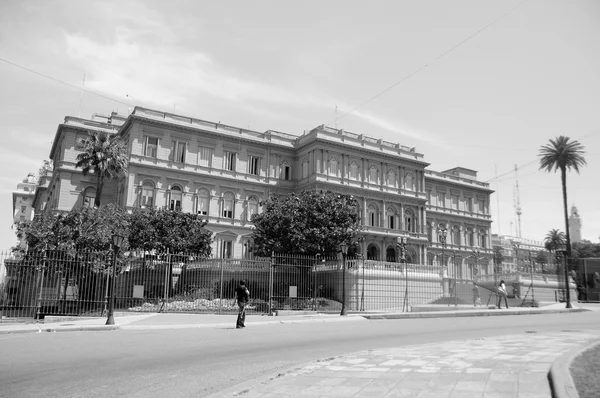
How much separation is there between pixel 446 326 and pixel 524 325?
285 centimetres

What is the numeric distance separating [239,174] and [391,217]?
18.7 metres

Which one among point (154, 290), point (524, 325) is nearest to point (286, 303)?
point (154, 290)

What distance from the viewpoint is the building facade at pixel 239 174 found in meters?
47.9

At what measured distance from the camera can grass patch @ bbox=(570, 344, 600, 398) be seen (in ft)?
18.4

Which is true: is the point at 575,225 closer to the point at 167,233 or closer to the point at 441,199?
the point at 441,199

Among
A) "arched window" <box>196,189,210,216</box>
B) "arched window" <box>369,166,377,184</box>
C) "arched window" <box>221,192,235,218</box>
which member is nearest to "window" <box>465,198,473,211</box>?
"arched window" <box>369,166,377,184</box>

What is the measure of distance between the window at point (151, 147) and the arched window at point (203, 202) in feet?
19.3

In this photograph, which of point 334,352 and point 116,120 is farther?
point 116,120

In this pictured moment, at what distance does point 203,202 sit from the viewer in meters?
50.0

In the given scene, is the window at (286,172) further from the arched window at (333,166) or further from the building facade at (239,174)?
the arched window at (333,166)

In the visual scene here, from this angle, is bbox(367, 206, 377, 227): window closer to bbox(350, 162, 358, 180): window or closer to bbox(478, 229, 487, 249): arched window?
bbox(350, 162, 358, 180): window

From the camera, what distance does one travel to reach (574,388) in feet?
18.9

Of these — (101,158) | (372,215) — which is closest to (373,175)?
(372,215)

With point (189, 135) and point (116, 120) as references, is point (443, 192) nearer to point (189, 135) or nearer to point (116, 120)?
point (189, 135)
